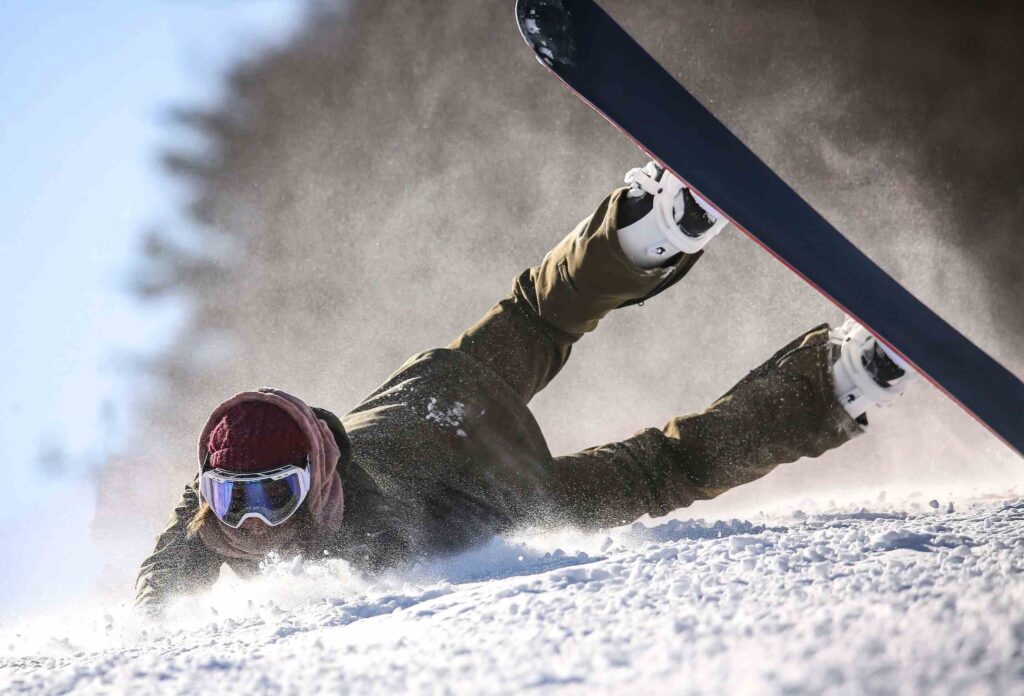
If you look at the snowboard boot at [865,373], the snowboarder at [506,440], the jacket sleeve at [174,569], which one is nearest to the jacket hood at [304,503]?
the snowboarder at [506,440]

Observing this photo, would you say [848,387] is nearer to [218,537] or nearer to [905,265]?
[218,537]

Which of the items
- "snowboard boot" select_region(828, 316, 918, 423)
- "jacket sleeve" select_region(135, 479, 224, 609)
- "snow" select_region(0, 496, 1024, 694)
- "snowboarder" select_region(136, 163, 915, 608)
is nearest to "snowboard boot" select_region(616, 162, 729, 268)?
"snowboarder" select_region(136, 163, 915, 608)

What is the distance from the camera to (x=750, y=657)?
79 cm

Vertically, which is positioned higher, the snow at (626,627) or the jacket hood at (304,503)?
the jacket hood at (304,503)

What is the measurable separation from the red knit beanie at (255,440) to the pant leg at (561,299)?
64 cm

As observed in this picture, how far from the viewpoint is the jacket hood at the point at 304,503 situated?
137 centimetres

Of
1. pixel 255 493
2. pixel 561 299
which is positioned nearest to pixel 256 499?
pixel 255 493

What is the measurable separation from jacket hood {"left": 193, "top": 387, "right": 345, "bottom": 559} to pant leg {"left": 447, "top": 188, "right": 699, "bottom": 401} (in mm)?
577

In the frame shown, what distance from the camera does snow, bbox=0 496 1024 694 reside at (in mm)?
768

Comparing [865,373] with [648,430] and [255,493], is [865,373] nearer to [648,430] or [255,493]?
[648,430]

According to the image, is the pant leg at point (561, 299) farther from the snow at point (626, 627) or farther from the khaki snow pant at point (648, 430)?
the snow at point (626, 627)

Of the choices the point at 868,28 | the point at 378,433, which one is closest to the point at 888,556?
the point at 378,433

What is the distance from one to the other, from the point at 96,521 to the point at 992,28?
4485 millimetres

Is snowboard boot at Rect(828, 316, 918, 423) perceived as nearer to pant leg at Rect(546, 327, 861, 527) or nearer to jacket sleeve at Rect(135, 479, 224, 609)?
pant leg at Rect(546, 327, 861, 527)
